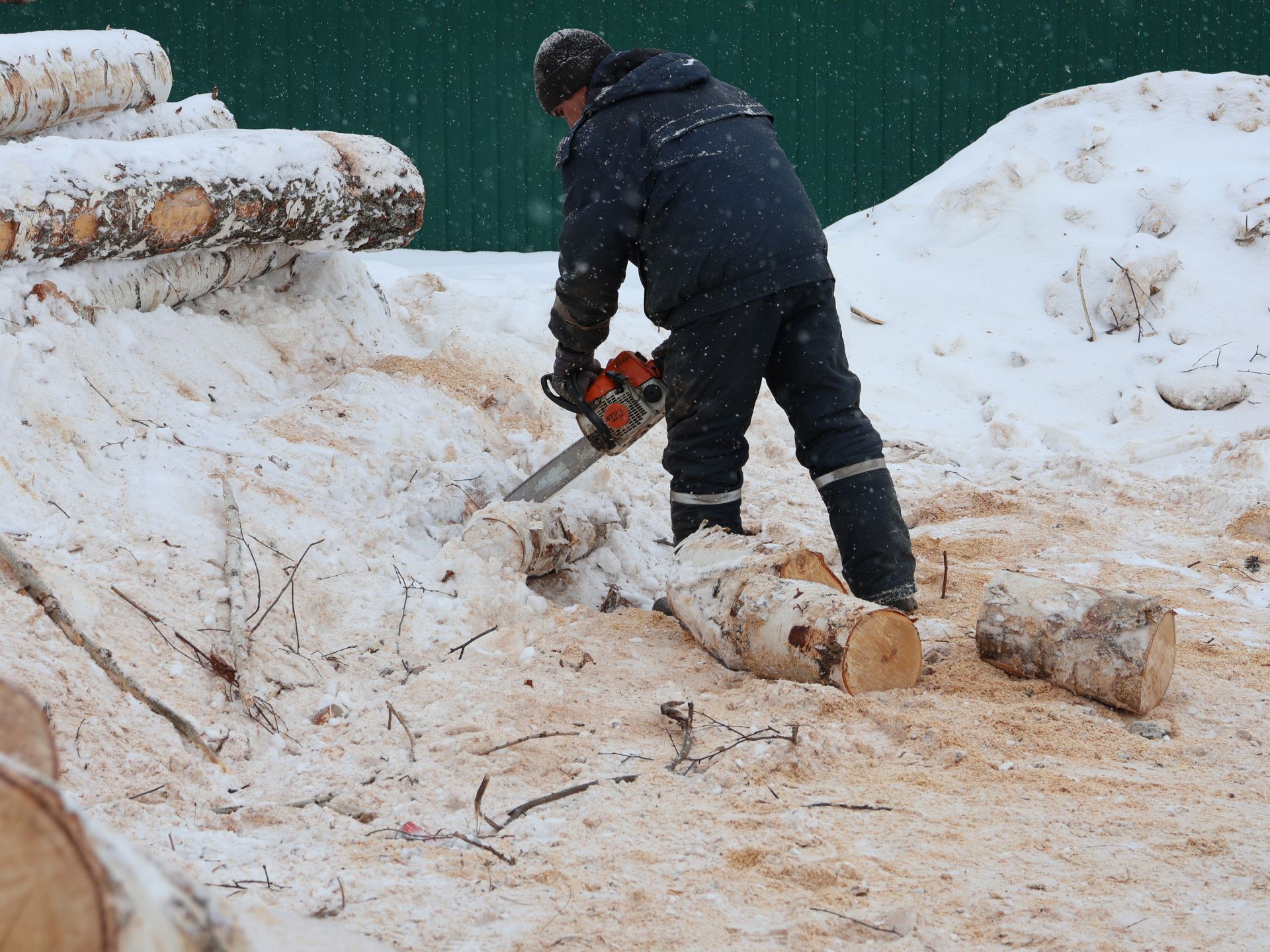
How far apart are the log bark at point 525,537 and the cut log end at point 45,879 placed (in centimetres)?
289

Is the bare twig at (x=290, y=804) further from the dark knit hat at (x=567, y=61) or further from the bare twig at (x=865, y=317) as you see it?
the bare twig at (x=865, y=317)

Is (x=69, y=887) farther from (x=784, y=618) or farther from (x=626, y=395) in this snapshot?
(x=626, y=395)

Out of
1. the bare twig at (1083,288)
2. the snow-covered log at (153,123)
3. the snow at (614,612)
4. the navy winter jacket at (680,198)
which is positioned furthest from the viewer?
the bare twig at (1083,288)

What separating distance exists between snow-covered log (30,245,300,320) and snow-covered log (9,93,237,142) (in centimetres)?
62

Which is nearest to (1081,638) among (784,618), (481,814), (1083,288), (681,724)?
(784,618)

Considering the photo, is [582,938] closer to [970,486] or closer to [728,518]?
[728,518]

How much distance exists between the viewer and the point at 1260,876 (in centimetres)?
206

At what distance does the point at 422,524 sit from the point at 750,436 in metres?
2.17

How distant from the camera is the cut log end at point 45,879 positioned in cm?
95

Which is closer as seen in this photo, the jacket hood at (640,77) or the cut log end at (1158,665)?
the cut log end at (1158,665)

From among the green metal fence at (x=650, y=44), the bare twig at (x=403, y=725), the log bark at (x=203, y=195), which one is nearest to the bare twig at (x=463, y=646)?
the bare twig at (x=403, y=725)

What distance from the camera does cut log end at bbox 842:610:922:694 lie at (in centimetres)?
300

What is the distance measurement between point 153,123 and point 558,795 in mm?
4247

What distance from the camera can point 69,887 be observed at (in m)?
0.97
